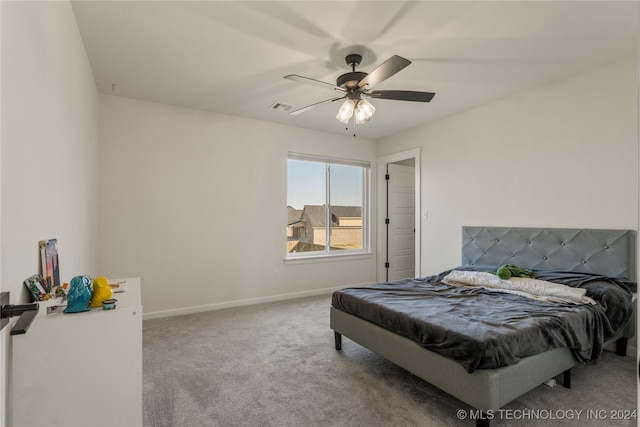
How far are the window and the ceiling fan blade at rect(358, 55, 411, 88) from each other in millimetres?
2554

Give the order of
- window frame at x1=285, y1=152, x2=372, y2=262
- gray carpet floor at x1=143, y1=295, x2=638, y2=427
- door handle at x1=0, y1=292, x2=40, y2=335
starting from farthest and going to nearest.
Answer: window frame at x1=285, y1=152, x2=372, y2=262 → gray carpet floor at x1=143, y1=295, x2=638, y2=427 → door handle at x1=0, y1=292, x2=40, y2=335

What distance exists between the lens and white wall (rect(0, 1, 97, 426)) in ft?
3.66

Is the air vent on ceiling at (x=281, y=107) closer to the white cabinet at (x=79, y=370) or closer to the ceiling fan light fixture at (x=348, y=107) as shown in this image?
the ceiling fan light fixture at (x=348, y=107)

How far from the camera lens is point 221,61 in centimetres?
280

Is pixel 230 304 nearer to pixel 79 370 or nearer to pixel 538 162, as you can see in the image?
pixel 79 370

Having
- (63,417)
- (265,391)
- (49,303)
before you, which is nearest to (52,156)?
(49,303)

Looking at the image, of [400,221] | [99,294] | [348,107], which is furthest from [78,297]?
[400,221]

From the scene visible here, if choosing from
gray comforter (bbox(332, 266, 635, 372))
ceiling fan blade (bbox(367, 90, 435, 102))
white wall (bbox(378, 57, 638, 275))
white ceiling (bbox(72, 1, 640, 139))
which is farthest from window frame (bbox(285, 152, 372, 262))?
ceiling fan blade (bbox(367, 90, 435, 102))

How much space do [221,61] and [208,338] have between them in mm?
2659

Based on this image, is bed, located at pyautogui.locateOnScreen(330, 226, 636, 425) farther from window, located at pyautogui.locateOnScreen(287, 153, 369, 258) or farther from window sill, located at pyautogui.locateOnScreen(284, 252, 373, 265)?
window, located at pyautogui.locateOnScreen(287, 153, 369, 258)

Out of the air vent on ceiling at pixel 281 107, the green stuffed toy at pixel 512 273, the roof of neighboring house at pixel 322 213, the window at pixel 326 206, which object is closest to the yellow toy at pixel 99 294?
the air vent on ceiling at pixel 281 107

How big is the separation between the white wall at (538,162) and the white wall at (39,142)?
4.07 m

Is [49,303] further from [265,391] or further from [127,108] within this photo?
[127,108]

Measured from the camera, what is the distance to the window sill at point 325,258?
15.5 ft
